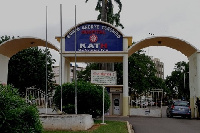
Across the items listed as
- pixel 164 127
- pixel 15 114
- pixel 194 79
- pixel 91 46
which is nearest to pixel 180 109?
pixel 194 79

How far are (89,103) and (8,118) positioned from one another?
12.8 meters

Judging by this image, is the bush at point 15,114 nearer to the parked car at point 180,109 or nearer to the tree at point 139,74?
the parked car at point 180,109

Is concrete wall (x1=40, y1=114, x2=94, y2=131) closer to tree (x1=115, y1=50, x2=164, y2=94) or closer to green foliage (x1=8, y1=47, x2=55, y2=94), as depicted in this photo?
green foliage (x1=8, y1=47, x2=55, y2=94)

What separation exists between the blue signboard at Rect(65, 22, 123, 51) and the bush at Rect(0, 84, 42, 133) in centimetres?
2188

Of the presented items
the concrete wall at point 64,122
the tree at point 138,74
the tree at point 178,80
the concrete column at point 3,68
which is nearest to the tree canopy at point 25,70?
the concrete column at point 3,68

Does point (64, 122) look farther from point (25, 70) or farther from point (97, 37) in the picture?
point (25, 70)

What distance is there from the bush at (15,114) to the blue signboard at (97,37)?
71.8ft

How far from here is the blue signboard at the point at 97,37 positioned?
101 ft

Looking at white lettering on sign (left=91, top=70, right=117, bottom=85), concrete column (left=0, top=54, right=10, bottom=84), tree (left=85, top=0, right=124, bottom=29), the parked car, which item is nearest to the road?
white lettering on sign (left=91, top=70, right=117, bottom=85)

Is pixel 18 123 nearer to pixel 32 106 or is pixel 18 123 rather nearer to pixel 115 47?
pixel 32 106

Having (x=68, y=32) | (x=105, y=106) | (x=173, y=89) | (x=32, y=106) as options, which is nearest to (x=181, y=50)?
(x=68, y=32)

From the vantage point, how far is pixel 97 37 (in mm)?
30906

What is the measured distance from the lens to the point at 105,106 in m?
21.3

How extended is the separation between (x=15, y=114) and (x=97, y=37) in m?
23.1
